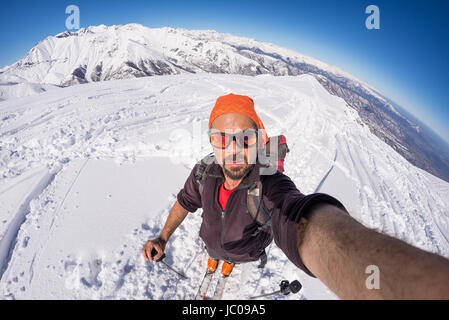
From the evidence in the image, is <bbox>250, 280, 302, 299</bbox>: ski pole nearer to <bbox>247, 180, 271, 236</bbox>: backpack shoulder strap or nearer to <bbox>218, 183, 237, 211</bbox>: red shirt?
<bbox>247, 180, 271, 236</bbox>: backpack shoulder strap

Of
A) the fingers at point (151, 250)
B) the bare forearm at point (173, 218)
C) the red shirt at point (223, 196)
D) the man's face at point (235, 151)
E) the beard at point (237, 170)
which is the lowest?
the fingers at point (151, 250)

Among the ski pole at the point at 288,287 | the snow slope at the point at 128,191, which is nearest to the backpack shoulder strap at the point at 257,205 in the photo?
the snow slope at the point at 128,191

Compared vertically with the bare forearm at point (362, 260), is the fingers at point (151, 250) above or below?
below

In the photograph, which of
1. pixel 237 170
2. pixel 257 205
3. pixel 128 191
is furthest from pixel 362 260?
pixel 128 191

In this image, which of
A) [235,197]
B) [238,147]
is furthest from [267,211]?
[238,147]

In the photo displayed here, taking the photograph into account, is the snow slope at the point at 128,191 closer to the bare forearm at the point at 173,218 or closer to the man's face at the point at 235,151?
the bare forearm at the point at 173,218

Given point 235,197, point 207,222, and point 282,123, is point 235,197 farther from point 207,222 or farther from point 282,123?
point 282,123

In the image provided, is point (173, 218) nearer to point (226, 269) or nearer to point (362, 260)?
point (226, 269)
